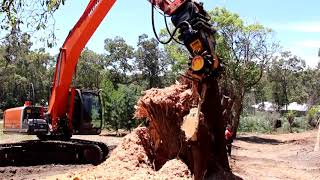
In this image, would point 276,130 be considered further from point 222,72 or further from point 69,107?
point 222,72

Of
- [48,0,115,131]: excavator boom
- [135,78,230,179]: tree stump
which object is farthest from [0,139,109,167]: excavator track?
[135,78,230,179]: tree stump

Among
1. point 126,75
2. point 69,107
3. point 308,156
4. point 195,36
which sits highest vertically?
point 126,75

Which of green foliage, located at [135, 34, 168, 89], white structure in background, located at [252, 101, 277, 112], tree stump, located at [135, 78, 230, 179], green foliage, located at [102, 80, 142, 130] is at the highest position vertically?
green foliage, located at [135, 34, 168, 89]

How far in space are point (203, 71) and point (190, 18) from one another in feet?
3.38

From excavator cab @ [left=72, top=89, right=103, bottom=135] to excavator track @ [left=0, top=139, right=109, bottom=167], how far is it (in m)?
0.45

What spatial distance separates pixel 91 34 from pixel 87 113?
2.77 metres

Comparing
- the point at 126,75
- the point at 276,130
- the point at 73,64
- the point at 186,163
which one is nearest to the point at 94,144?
the point at 73,64

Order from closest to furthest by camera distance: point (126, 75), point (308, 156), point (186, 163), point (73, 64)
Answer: point (186, 163) → point (73, 64) → point (308, 156) → point (126, 75)

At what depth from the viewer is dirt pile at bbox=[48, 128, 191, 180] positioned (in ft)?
28.9

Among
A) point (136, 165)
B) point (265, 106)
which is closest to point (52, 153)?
point (136, 165)

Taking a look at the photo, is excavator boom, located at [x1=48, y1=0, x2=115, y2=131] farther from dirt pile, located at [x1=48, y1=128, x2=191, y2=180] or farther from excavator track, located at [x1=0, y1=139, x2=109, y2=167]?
dirt pile, located at [x1=48, y1=128, x2=191, y2=180]

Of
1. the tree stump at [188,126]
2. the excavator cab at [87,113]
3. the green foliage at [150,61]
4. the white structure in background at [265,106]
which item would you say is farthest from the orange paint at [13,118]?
the white structure in background at [265,106]

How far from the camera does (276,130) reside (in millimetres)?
43156

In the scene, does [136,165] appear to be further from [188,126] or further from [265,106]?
[265,106]
